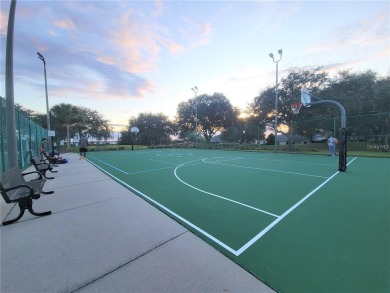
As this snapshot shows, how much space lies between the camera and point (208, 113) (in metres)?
45.5

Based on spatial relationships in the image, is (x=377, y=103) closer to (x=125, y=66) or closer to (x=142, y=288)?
(x=125, y=66)

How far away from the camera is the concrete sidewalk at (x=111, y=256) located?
214cm

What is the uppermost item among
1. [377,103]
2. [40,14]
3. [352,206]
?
[40,14]

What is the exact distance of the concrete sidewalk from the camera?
214 cm

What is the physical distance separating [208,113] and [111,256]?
44169mm

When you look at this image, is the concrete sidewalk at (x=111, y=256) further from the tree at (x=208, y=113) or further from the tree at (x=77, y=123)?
the tree at (x=208, y=113)

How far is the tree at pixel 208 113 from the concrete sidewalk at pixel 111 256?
4259 centimetres

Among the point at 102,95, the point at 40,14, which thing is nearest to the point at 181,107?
the point at 102,95

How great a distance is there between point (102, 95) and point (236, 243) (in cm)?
2844

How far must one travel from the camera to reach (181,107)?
158 feet

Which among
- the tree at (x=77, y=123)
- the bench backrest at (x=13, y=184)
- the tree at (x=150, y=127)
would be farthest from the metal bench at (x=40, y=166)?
the tree at (x=150, y=127)

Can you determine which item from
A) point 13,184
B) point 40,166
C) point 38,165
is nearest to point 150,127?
point 40,166

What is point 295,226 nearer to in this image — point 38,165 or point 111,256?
point 111,256

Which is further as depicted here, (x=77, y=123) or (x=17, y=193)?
(x=77, y=123)
